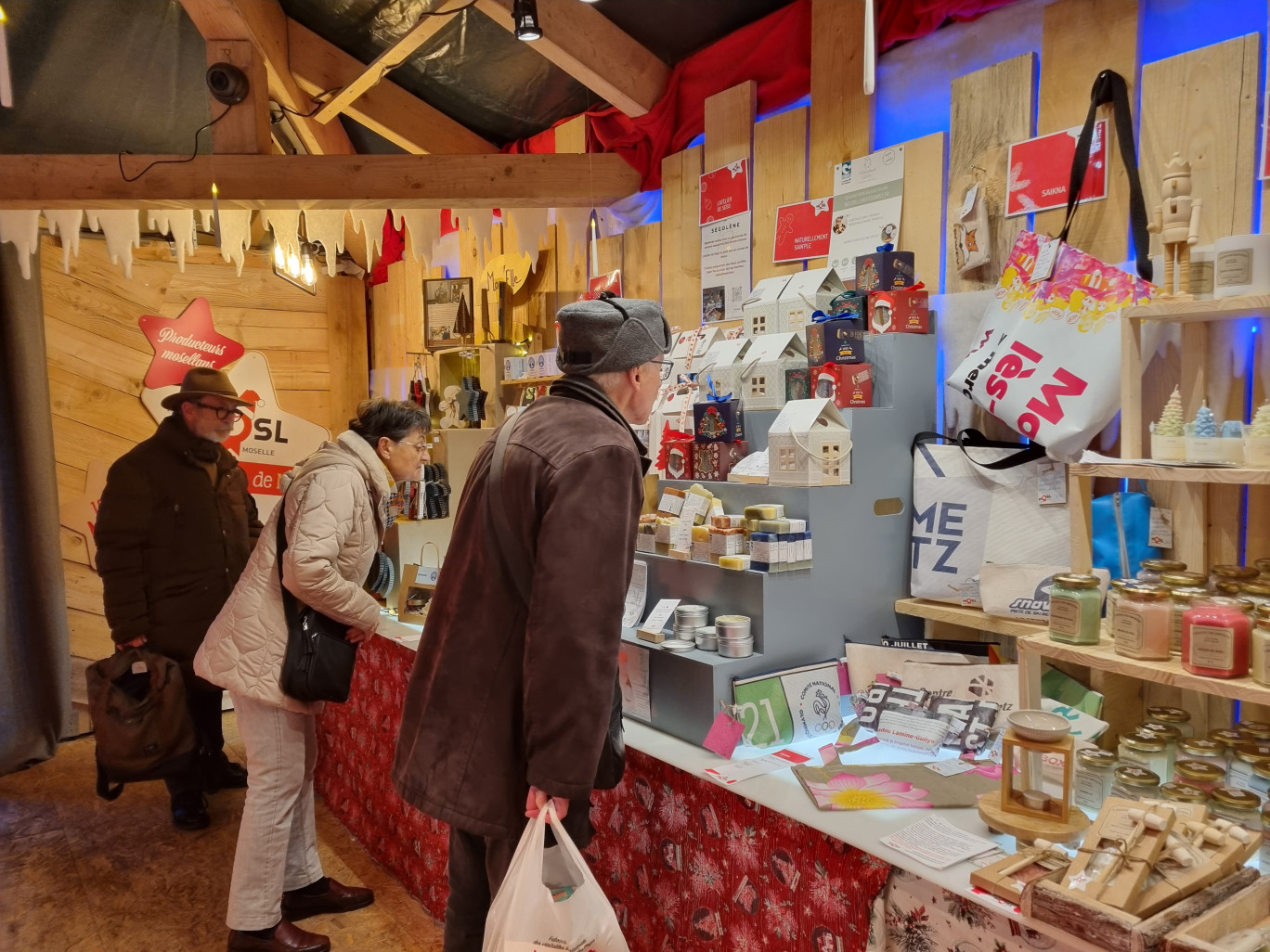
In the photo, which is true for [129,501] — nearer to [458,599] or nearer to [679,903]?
[458,599]

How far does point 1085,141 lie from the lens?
78.1 inches

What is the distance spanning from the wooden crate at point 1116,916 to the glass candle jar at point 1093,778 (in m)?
0.38

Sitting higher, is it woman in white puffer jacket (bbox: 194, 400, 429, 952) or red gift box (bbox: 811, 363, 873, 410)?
red gift box (bbox: 811, 363, 873, 410)

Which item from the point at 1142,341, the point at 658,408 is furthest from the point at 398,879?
the point at 1142,341

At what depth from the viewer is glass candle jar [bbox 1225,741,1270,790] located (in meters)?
1.47

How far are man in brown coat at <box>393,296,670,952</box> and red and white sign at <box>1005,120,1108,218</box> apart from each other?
1.10 metres

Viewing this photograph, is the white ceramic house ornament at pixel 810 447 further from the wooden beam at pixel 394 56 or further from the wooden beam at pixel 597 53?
the wooden beam at pixel 394 56

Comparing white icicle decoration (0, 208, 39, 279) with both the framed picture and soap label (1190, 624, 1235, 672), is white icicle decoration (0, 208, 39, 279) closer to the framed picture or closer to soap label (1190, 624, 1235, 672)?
the framed picture

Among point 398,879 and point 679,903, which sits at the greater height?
point 679,903

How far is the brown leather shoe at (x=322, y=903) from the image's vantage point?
9.26 feet

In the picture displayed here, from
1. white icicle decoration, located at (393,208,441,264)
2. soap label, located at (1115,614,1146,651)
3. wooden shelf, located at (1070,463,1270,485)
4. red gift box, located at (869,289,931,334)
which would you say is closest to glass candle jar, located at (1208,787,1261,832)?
soap label, located at (1115,614,1146,651)

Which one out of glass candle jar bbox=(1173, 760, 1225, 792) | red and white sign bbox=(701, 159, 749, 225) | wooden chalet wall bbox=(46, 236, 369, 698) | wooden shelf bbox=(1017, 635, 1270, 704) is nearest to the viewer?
wooden shelf bbox=(1017, 635, 1270, 704)

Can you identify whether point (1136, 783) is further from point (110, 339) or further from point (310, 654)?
point (110, 339)

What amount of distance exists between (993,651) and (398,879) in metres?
2.14
